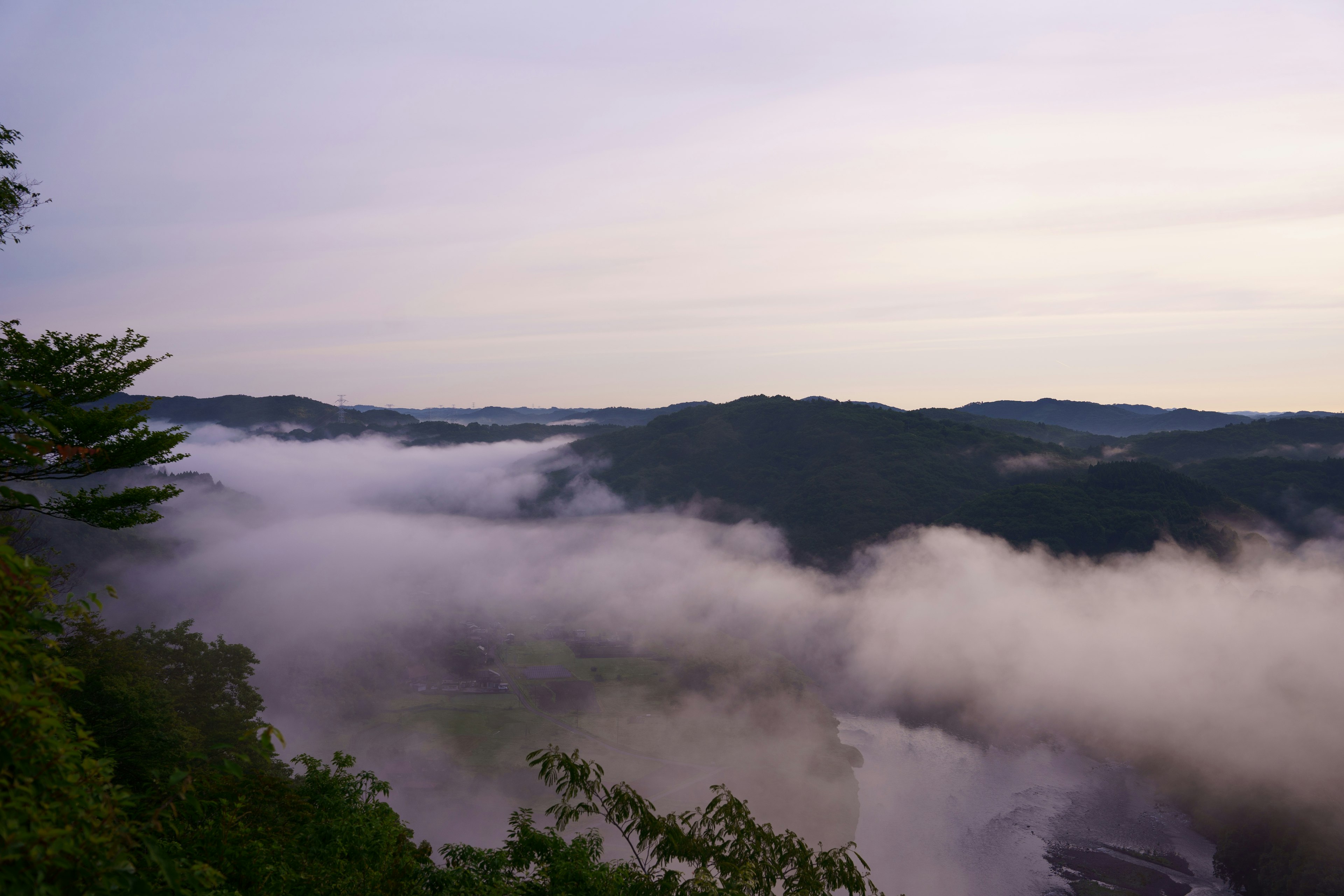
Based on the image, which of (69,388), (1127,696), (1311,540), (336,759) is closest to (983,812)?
(1127,696)

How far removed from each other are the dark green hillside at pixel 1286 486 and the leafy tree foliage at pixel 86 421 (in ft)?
722

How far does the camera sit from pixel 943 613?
552ft

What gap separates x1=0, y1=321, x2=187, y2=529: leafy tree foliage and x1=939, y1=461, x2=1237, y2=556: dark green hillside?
187m

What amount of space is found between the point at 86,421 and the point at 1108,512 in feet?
638

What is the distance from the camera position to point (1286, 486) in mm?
179000

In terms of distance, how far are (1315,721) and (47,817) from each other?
488ft

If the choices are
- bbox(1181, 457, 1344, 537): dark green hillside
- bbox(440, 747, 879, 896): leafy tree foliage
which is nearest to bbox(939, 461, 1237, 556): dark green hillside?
bbox(1181, 457, 1344, 537): dark green hillside

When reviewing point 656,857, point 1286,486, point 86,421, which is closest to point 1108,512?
point 1286,486

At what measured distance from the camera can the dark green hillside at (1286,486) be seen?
170m

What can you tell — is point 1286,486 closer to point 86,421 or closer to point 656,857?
point 656,857

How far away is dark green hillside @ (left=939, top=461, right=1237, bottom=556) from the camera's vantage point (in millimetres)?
162750

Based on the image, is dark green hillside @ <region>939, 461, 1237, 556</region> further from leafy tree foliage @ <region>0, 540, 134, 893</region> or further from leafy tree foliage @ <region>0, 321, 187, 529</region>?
leafy tree foliage @ <region>0, 540, 134, 893</region>

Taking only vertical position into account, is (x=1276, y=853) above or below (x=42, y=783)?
below

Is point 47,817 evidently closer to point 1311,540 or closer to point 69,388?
point 69,388
